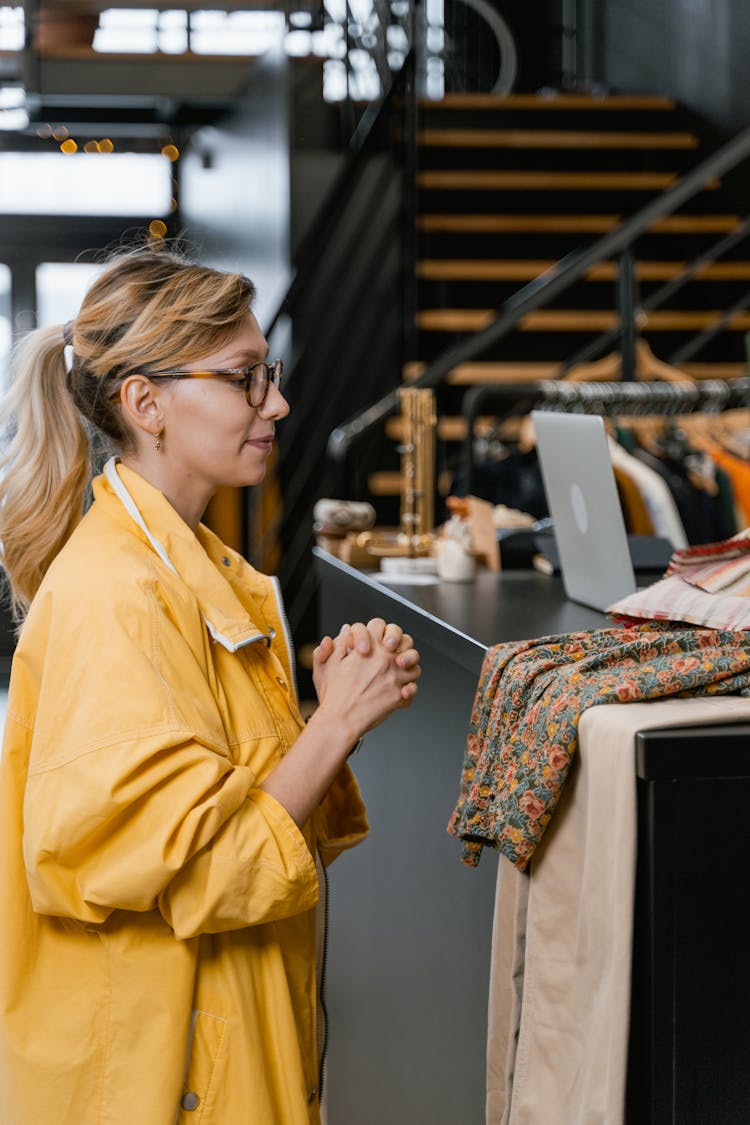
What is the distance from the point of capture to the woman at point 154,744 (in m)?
1.29

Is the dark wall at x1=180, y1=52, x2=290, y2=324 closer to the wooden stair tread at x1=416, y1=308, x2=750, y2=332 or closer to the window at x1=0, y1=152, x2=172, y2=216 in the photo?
the window at x1=0, y1=152, x2=172, y2=216

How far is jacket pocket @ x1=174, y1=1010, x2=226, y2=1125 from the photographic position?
4.55ft

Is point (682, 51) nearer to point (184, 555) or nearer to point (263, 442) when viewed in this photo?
point (263, 442)

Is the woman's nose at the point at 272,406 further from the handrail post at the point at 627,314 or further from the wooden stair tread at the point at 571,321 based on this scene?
the wooden stair tread at the point at 571,321

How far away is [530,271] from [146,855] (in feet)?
18.7

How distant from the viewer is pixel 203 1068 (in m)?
1.39

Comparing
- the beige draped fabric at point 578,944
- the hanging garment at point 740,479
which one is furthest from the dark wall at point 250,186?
the beige draped fabric at point 578,944

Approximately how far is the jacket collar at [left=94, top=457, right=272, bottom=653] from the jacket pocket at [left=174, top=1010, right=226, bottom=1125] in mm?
375

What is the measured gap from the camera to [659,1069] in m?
1.22

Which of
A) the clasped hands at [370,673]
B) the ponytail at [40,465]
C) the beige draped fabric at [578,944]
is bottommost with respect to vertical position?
the beige draped fabric at [578,944]

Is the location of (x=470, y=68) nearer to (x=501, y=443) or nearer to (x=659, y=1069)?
(x=501, y=443)

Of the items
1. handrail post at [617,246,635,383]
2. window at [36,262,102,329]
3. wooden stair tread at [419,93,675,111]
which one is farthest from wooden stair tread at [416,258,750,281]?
window at [36,262,102,329]

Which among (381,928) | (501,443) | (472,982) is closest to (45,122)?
(501,443)

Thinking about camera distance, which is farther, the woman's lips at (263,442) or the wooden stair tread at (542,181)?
the wooden stair tread at (542,181)
